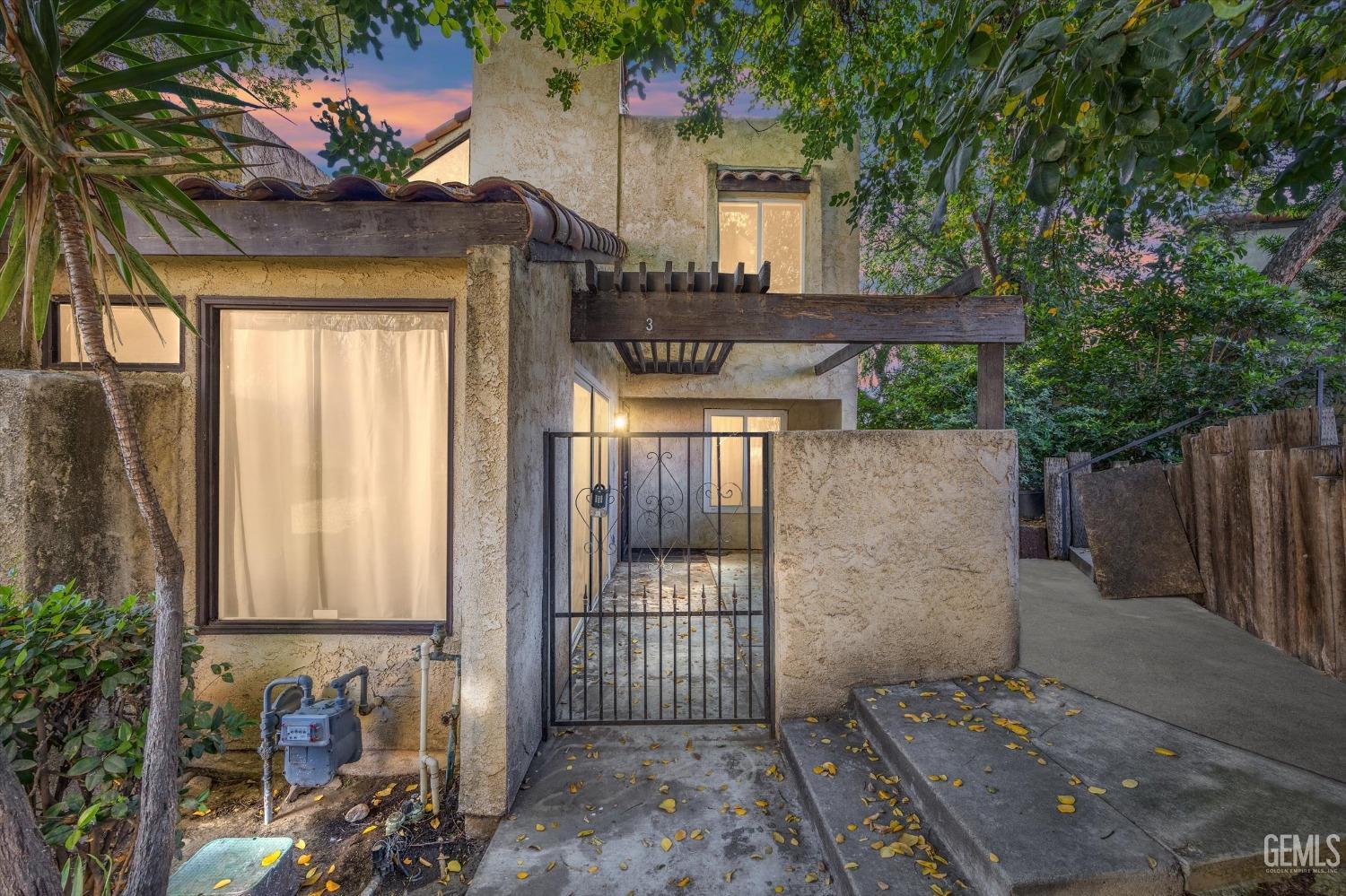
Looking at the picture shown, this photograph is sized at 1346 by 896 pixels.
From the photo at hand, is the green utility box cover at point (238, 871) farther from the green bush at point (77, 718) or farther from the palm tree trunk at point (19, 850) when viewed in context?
the palm tree trunk at point (19, 850)

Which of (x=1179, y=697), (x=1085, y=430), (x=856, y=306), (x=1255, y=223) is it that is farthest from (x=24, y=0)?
(x=1255, y=223)

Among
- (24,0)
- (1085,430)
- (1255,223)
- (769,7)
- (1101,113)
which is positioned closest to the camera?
(24,0)

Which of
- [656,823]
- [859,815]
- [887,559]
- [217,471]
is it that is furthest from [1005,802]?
[217,471]

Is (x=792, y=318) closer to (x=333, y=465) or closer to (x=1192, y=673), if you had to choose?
(x=333, y=465)

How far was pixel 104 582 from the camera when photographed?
9.82 feet

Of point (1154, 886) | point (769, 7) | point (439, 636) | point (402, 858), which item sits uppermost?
point (769, 7)

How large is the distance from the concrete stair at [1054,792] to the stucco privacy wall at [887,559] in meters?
0.27

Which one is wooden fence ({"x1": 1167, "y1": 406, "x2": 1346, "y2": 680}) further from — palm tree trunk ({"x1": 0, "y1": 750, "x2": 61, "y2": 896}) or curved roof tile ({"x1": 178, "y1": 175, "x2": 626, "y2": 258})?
palm tree trunk ({"x1": 0, "y1": 750, "x2": 61, "y2": 896})

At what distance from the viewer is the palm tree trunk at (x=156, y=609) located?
172cm

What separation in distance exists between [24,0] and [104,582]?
2973mm

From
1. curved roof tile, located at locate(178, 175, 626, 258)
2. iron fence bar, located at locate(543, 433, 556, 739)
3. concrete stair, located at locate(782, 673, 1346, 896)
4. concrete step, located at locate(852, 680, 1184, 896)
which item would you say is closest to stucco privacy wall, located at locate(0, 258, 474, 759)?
curved roof tile, located at locate(178, 175, 626, 258)

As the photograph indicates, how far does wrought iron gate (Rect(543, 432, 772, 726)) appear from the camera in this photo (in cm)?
352

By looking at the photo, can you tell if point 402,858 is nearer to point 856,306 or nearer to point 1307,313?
point 856,306

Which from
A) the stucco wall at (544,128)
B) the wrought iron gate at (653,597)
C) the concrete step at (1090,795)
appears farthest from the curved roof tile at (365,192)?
the stucco wall at (544,128)
